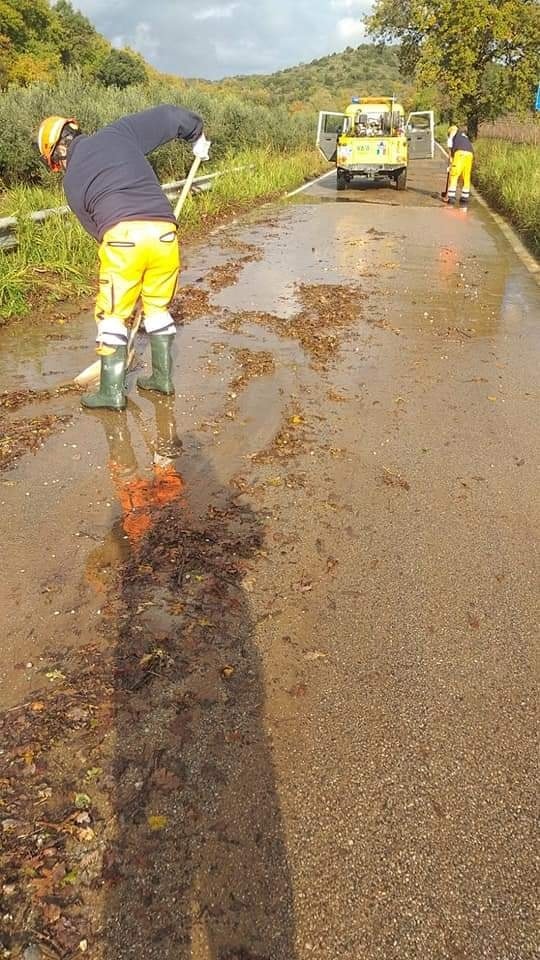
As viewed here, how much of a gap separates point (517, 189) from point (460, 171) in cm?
268

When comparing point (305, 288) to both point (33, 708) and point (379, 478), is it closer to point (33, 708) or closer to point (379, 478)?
point (379, 478)

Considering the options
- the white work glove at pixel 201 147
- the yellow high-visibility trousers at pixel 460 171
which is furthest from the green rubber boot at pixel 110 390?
the yellow high-visibility trousers at pixel 460 171

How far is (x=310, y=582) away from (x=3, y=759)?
146 centimetres

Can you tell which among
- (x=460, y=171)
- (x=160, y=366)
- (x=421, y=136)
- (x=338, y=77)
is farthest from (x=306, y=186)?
(x=338, y=77)

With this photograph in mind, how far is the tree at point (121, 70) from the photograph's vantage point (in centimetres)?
4921

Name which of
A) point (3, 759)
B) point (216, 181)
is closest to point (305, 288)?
point (3, 759)

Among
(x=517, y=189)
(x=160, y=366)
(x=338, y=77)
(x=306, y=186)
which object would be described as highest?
(x=338, y=77)

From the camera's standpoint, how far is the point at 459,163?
53.9ft

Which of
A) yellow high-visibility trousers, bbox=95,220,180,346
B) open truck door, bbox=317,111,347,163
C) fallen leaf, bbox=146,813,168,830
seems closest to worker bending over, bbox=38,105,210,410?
yellow high-visibility trousers, bbox=95,220,180,346

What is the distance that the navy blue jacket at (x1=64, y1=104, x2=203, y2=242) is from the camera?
14.5 ft

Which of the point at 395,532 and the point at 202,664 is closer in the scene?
A: the point at 202,664

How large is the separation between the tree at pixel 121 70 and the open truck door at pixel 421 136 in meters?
35.3

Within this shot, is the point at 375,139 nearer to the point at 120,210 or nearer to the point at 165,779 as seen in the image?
the point at 120,210

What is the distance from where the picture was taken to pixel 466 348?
6.50 metres
